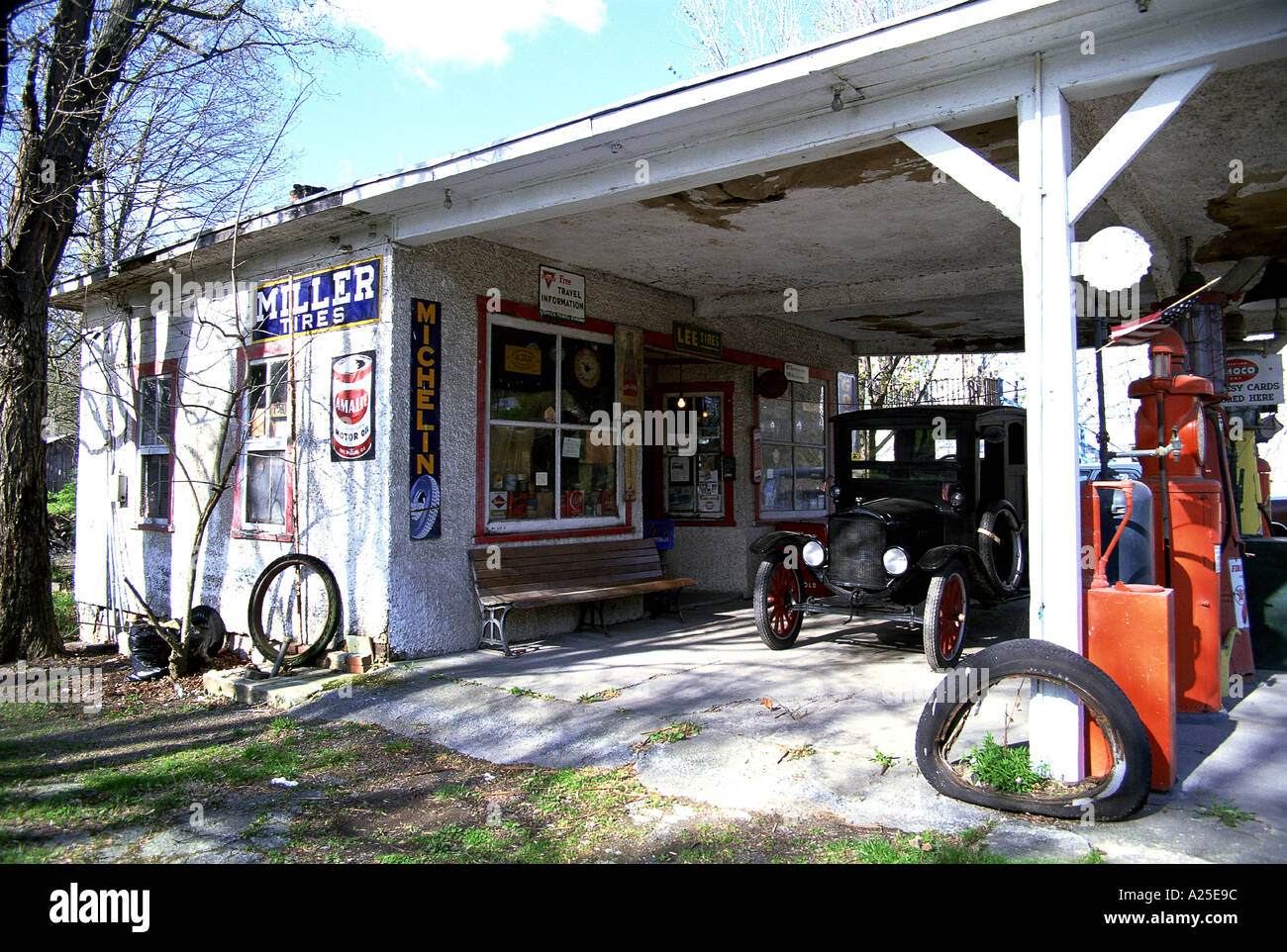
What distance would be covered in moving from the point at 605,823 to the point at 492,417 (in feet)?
13.8

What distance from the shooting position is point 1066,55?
12.5 ft

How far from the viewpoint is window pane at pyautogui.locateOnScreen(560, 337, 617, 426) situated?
7801 millimetres

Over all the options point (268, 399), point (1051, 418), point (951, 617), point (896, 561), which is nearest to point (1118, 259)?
point (1051, 418)

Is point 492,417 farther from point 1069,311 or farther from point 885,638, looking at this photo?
point 1069,311

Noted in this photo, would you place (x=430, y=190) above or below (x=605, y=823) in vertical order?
above

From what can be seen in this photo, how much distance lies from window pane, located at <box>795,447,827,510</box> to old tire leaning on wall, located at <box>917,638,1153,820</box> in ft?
23.3

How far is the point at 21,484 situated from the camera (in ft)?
24.6

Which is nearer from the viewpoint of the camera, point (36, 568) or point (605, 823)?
point (605, 823)

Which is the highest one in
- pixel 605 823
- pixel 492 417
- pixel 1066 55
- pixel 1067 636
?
pixel 1066 55

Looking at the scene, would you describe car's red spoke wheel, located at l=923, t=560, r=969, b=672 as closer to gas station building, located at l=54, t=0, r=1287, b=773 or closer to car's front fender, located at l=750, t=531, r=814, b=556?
car's front fender, located at l=750, t=531, r=814, b=556

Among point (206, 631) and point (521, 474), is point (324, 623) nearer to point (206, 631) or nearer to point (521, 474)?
point (206, 631)

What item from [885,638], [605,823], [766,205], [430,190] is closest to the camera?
[605,823]

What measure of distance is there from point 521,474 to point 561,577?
Answer: 3.17 feet

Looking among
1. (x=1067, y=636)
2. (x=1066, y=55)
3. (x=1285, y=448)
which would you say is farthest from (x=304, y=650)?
(x=1285, y=448)
